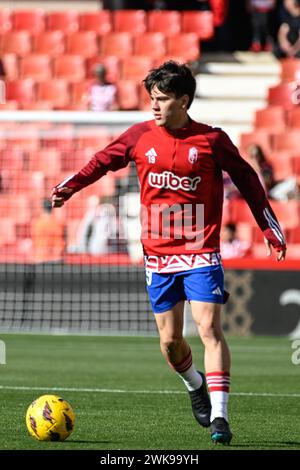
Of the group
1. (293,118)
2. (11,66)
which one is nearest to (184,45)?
(293,118)

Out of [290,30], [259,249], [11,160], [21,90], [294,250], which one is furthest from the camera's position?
[21,90]

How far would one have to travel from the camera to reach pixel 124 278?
16062 millimetres

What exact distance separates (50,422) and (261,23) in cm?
1705

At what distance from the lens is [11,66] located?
22.2 metres

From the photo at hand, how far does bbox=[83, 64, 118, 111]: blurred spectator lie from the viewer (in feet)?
63.7

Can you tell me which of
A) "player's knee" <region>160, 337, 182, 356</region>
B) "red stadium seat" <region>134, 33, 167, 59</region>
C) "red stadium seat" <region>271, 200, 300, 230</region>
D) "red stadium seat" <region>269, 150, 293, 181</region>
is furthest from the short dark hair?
"red stadium seat" <region>134, 33, 167, 59</region>

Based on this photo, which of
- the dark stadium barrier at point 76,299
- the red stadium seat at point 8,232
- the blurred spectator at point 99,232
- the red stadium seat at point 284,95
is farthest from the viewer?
the red stadium seat at point 284,95

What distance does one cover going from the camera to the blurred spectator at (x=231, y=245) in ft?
53.6

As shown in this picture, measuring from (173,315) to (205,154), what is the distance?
3.14 feet

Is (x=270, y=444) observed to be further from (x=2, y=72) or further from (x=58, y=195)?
(x=2, y=72)

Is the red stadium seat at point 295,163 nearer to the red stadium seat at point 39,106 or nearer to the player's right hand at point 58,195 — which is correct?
the red stadium seat at point 39,106

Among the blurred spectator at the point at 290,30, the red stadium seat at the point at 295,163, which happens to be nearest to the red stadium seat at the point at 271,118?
the red stadium seat at the point at 295,163

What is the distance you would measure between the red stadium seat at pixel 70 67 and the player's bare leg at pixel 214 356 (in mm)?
15243
